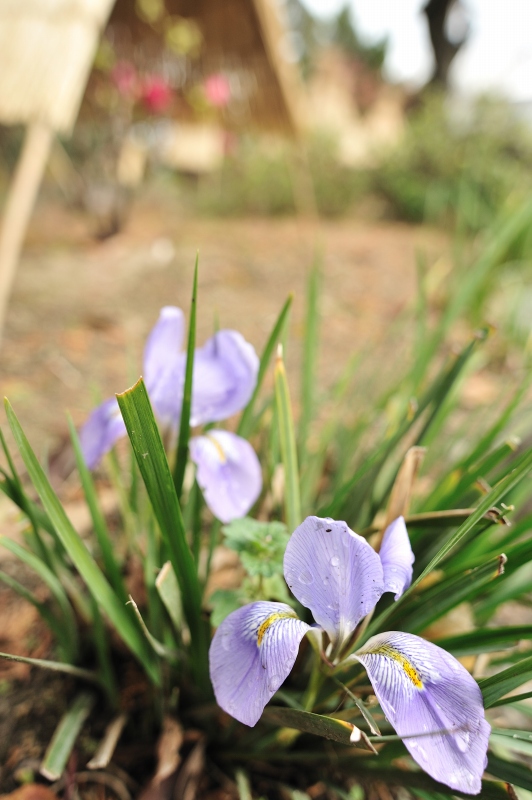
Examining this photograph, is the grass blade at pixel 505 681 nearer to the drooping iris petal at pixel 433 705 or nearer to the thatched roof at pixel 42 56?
the drooping iris petal at pixel 433 705

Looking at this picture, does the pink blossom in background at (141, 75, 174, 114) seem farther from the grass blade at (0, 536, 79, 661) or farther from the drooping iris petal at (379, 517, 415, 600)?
the drooping iris petal at (379, 517, 415, 600)

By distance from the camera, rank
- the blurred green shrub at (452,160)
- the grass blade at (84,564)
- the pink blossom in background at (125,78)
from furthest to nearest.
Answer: the blurred green shrub at (452,160) < the pink blossom in background at (125,78) < the grass blade at (84,564)

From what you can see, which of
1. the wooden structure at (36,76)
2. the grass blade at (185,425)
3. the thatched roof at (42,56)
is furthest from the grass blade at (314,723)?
the thatched roof at (42,56)

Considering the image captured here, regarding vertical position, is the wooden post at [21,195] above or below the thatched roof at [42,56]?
below

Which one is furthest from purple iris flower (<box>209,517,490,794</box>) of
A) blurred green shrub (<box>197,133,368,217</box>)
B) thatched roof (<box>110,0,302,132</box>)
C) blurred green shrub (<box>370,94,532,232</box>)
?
blurred green shrub (<box>197,133,368,217</box>)

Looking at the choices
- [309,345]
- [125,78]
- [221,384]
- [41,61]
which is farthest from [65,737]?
[125,78]

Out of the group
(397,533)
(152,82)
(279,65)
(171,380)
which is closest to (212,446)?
→ (171,380)

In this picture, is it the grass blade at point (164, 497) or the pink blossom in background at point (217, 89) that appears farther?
the pink blossom in background at point (217, 89)
